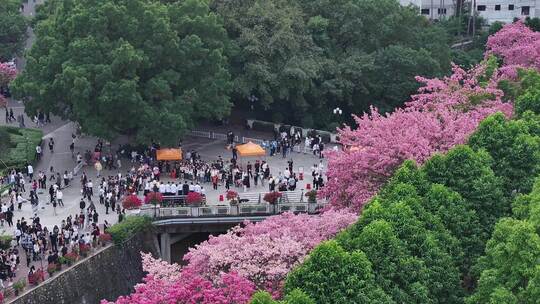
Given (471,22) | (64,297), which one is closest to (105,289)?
(64,297)

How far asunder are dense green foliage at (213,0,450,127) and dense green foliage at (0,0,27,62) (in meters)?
18.7

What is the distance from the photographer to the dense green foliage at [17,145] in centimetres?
5312

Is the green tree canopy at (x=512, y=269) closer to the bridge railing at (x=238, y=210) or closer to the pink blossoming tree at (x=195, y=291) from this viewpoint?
the pink blossoming tree at (x=195, y=291)

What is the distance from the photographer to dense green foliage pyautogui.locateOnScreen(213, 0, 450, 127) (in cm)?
6091

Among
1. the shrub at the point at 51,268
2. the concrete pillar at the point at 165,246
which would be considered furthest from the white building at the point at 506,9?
the shrub at the point at 51,268

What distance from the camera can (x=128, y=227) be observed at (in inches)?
1766

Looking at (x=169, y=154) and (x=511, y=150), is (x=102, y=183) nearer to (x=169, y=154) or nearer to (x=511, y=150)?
(x=169, y=154)

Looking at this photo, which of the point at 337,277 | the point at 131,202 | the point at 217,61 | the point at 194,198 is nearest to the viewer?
the point at 337,277

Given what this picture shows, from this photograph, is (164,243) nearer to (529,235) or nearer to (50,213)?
(50,213)

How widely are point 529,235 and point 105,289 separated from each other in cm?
2091

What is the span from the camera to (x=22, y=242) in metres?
41.8

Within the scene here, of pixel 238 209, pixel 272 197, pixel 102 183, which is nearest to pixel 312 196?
pixel 272 197

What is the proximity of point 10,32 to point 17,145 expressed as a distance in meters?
19.5

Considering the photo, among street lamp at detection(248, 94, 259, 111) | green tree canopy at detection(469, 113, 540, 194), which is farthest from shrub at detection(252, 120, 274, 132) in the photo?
green tree canopy at detection(469, 113, 540, 194)
